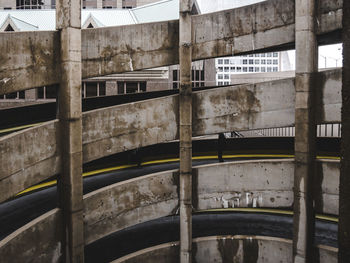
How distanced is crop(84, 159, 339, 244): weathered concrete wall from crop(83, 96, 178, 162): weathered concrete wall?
69.8 inches

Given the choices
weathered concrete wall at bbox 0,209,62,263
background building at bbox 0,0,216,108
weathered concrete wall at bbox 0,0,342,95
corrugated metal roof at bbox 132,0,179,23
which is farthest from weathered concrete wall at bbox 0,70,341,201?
corrugated metal roof at bbox 132,0,179,23

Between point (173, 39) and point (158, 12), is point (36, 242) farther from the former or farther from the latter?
point (158, 12)

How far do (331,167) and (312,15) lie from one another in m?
6.37

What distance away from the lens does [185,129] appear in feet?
49.9

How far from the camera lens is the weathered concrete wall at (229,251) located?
51.4 ft

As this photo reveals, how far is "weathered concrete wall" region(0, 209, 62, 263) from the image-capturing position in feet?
38.5

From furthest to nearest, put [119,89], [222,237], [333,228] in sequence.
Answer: [119,89] → [333,228] → [222,237]

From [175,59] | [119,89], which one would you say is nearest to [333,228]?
[175,59]

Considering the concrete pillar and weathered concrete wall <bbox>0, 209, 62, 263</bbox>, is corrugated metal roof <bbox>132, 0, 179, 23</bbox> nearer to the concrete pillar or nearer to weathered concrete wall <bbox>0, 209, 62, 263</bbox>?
weathered concrete wall <bbox>0, 209, 62, 263</bbox>

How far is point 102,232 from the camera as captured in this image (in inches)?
582

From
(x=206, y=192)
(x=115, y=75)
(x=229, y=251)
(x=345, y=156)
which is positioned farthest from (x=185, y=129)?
(x=115, y=75)

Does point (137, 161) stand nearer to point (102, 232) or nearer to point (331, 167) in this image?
point (102, 232)

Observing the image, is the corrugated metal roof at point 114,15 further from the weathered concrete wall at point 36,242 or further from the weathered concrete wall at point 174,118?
the weathered concrete wall at point 36,242

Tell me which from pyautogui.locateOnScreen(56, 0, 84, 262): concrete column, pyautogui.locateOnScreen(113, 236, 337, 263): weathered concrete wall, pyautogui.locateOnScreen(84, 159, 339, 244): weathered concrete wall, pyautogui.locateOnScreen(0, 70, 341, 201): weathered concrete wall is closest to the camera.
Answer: pyautogui.locateOnScreen(56, 0, 84, 262): concrete column
